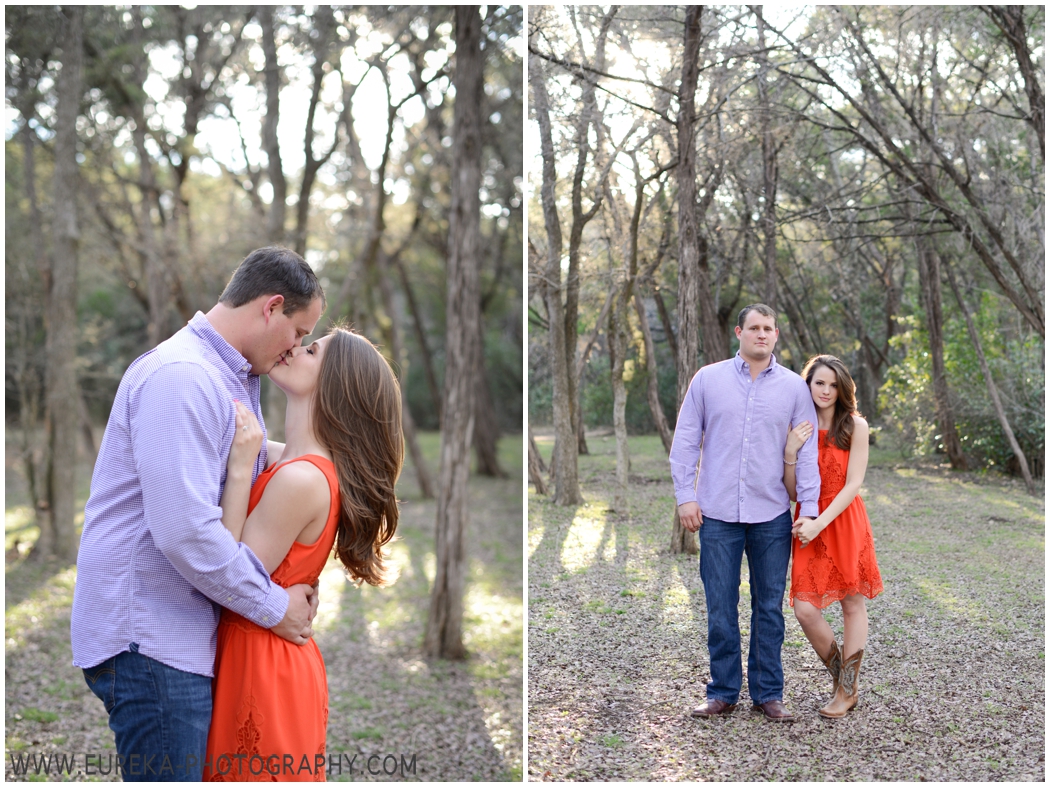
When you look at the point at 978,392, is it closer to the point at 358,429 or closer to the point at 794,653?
the point at 794,653

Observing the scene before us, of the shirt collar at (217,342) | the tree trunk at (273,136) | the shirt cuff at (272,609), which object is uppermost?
the tree trunk at (273,136)

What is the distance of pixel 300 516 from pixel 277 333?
17.0 inches

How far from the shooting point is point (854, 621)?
8.92 ft

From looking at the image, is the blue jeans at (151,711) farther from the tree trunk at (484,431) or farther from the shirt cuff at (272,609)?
the tree trunk at (484,431)

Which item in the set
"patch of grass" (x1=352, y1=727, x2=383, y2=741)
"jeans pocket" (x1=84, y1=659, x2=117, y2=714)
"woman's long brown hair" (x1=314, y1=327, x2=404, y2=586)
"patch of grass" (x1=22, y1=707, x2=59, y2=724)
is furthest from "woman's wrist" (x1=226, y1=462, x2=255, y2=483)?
"patch of grass" (x1=22, y1=707, x2=59, y2=724)

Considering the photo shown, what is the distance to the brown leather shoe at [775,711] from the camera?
8.41ft

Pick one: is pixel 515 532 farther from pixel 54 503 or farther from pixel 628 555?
pixel 628 555

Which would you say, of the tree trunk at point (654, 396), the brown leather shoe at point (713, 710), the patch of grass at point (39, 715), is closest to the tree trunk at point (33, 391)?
the patch of grass at point (39, 715)

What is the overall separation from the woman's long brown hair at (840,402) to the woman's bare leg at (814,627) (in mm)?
537

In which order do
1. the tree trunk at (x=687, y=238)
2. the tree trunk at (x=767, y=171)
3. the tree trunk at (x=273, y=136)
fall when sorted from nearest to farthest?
1. the tree trunk at (x=687, y=238)
2. the tree trunk at (x=767, y=171)
3. the tree trunk at (x=273, y=136)

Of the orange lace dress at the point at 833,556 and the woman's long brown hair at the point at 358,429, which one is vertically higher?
the woman's long brown hair at the point at 358,429

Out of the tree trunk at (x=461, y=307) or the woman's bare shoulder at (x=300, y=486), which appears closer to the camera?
the woman's bare shoulder at (x=300, y=486)

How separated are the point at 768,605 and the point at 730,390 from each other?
712 millimetres

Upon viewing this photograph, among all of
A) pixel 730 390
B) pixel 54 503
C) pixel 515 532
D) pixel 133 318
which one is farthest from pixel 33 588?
pixel 133 318
